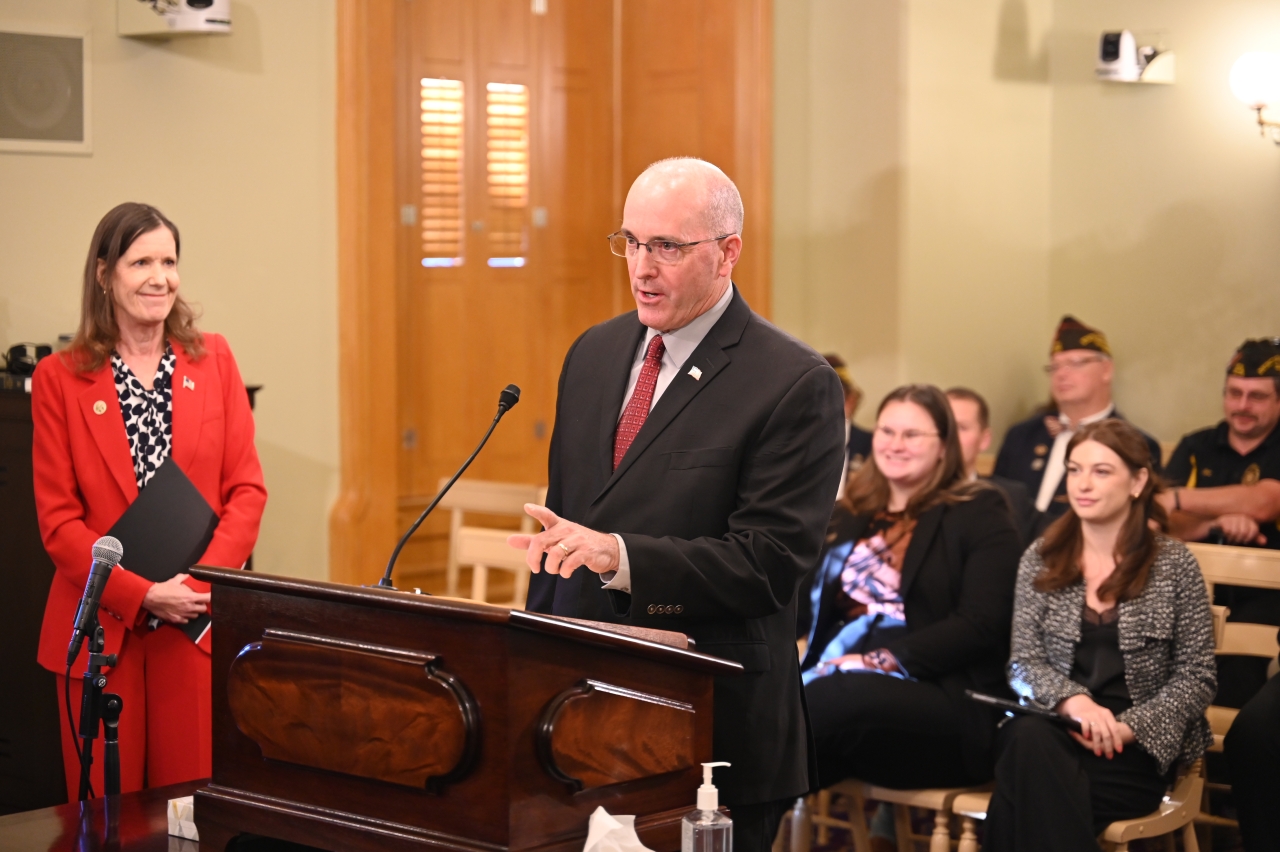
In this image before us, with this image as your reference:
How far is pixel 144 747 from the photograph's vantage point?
2.91m

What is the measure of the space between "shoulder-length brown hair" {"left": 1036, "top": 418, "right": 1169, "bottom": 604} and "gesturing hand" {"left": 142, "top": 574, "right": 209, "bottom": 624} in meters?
2.00

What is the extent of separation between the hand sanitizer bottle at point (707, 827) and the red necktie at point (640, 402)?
0.57 m

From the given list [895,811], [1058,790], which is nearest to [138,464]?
[895,811]

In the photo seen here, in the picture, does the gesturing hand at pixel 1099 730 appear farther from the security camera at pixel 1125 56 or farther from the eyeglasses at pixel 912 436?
the security camera at pixel 1125 56

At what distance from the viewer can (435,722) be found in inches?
61.1

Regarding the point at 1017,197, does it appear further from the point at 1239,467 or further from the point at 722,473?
the point at 722,473

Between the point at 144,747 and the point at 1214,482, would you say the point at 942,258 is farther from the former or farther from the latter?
the point at 144,747

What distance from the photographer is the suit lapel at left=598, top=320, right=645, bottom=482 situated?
2.08 meters

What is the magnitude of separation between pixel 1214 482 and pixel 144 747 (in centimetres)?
378

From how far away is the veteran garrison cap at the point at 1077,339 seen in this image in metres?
5.66

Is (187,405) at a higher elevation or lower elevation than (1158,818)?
higher

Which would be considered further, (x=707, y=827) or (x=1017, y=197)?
(x=1017, y=197)

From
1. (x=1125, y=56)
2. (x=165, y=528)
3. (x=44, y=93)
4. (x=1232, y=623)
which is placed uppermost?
(x=1125, y=56)

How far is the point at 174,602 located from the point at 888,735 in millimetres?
1708
